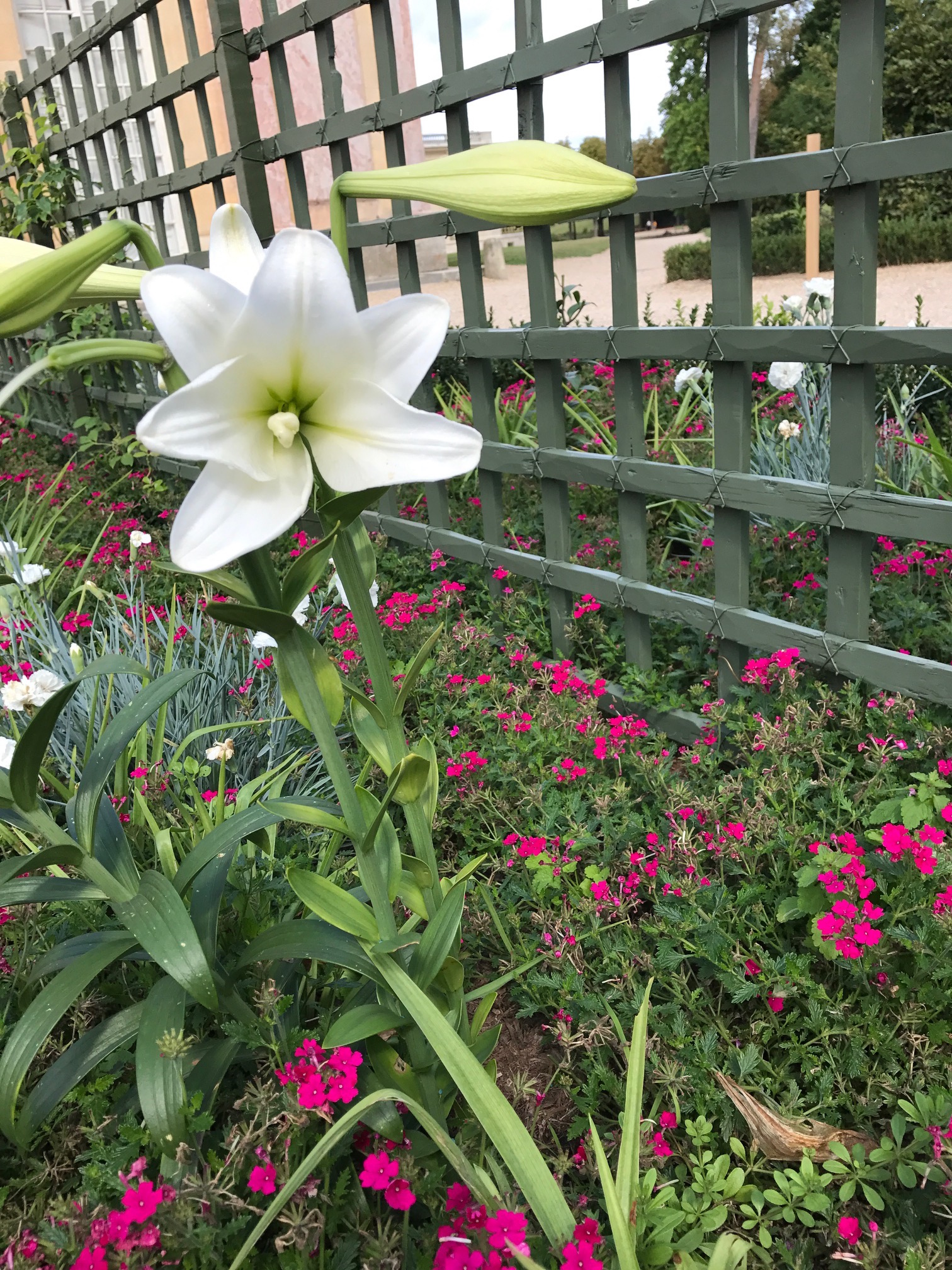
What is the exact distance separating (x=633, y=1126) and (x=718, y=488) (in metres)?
1.25

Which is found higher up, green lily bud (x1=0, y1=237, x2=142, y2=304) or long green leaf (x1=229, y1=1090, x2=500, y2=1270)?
green lily bud (x1=0, y1=237, x2=142, y2=304)

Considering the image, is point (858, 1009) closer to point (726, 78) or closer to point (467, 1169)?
point (467, 1169)

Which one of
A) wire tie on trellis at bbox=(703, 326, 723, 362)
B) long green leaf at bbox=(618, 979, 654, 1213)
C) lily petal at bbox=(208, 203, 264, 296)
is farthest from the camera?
wire tie on trellis at bbox=(703, 326, 723, 362)

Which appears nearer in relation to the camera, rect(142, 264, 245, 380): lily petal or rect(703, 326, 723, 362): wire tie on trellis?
rect(142, 264, 245, 380): lily petal

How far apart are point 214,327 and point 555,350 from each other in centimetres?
164

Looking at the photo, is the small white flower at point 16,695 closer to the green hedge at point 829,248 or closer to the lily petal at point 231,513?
the lily petal at point 231,513

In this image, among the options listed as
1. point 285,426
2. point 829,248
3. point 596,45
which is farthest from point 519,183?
point 829,248

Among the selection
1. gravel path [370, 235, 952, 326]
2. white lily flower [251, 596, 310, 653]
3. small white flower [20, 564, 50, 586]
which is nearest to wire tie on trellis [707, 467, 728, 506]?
white lily flower [251, 596, 310, 653]

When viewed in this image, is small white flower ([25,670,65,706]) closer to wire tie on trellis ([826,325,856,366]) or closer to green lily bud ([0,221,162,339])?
green lily bud ([0,221,162,339])

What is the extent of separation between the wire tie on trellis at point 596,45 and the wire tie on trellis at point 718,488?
2.81 feet

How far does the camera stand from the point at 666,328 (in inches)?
73.8

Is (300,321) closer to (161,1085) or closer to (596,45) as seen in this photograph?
(161,1085)

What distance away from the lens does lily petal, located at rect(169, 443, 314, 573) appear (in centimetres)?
61

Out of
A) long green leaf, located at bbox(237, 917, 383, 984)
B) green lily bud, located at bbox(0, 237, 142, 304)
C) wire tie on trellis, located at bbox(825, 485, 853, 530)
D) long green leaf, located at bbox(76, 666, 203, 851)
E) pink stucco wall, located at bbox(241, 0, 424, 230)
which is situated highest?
pink stucco wall, located at bbox(241, 0, 424, 230)
